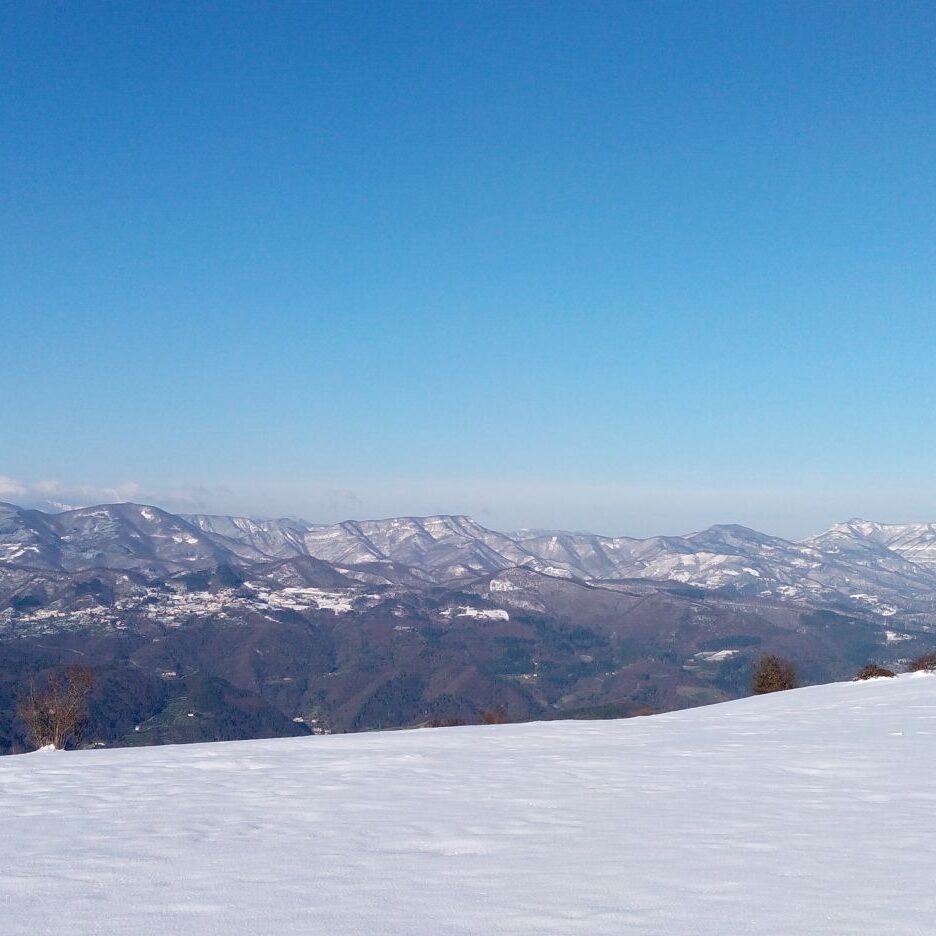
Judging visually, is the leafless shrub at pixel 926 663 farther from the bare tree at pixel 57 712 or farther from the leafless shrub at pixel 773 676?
the bare tree at pixel 57 712

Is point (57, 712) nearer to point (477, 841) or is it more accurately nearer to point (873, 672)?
point (477, 841)

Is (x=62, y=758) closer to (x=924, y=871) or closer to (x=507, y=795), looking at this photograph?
(x=507, y=795)

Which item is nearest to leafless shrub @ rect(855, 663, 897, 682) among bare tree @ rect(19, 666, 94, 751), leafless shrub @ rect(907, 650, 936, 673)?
leafless shrub @ rect(907, 650, 936, 673)

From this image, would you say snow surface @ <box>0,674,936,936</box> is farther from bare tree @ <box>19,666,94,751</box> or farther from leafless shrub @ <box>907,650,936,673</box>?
leafless shrub @ <box>907,650,936,673</box>

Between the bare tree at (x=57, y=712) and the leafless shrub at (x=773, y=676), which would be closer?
the bare tree at (x=57, y=712)

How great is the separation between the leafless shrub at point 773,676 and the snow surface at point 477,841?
38.2 meters

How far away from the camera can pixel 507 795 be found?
1243 centimetres

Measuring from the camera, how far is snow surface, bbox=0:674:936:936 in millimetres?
7254

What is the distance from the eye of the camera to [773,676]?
2160 inches

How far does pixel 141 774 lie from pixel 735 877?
33.5ft

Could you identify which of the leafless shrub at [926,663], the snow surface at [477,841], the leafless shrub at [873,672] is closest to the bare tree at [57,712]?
the snow surface at [477,841]

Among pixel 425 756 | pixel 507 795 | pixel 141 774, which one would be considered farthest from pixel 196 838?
pixel 425 756

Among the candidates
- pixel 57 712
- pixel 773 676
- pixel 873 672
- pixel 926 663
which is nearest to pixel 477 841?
pixel 57 712

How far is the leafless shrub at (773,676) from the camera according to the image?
176 ft
